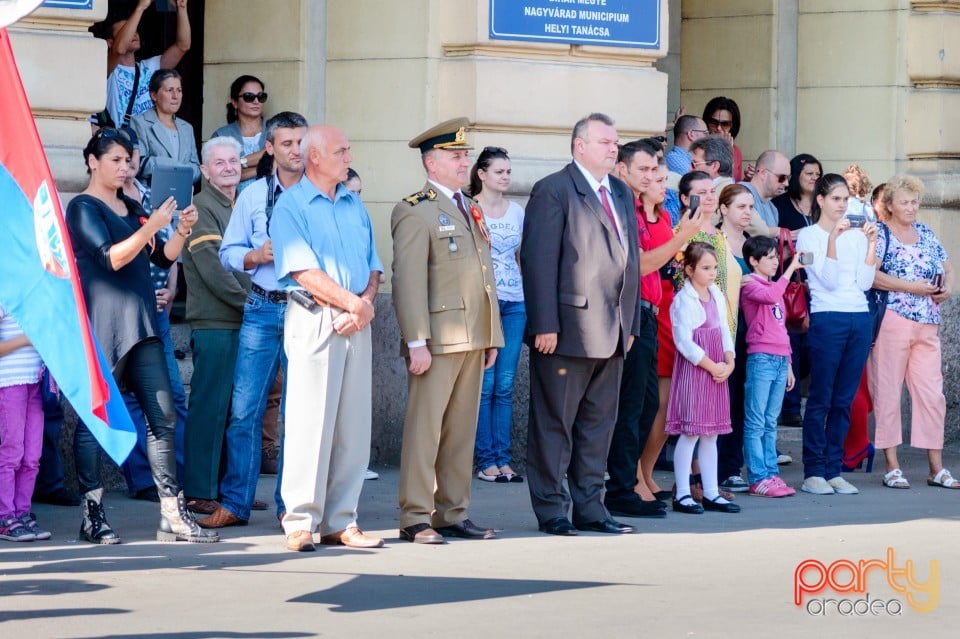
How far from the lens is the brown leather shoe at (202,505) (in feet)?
30.6

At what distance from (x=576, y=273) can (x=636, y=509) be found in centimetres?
145

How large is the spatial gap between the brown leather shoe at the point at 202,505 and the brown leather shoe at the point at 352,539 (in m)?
0.86

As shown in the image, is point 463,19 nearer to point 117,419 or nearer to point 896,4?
point 896,4

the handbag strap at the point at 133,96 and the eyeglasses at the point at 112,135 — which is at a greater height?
the handbag strap at the point at 133,96

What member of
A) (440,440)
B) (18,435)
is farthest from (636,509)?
(18,435)

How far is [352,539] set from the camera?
28.2 feet

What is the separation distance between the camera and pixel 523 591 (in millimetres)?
7555

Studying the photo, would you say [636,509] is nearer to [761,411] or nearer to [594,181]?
[761,411]

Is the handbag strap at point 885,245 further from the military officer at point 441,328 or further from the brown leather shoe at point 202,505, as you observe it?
the brown leather shoe at point 202,505

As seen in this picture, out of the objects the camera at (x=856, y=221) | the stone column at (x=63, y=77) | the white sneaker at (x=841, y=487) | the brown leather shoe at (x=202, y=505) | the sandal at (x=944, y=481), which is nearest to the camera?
the brown leather shoe at (x=202, y=505)

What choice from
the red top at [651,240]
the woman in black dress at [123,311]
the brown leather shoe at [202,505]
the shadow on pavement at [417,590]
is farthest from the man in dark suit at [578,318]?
the woman in black dress at [123,311]

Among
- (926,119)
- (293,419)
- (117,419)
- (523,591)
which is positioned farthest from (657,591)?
(926,119)

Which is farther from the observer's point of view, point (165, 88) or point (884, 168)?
point (884, 168)

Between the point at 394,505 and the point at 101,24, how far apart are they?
379 centimetres
